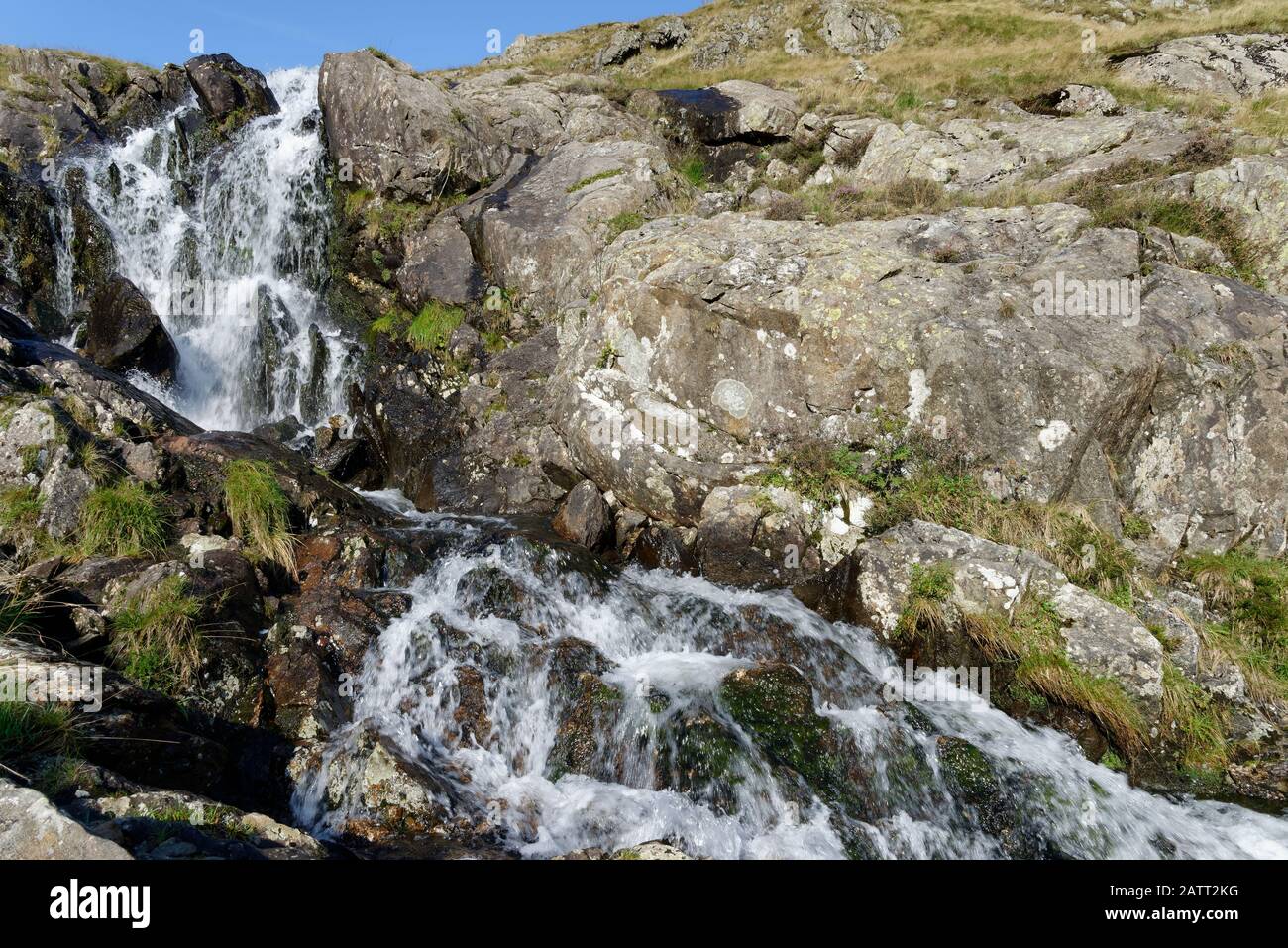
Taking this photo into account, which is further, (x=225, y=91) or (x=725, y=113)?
(x=725, y=113)

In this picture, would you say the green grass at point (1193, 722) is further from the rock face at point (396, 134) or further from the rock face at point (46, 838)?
the rock face at point (396, 134)

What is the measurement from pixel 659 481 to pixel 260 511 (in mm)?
5803

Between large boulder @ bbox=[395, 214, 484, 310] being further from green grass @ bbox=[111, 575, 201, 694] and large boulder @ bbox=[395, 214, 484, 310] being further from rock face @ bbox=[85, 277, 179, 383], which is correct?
A: green grass @ bbox=[111, 575, 201, 694]

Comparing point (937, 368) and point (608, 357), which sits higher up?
point (608, 357)

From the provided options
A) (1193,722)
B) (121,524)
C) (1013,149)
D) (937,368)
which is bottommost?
(1193,722)

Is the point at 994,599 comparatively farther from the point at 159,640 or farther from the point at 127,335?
the point at 127,335

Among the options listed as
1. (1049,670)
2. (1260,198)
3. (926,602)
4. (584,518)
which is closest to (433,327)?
(584,518)

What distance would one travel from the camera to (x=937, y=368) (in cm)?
979

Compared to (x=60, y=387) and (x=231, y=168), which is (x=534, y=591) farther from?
(x=231, y=168)

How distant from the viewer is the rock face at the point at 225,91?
18.9m

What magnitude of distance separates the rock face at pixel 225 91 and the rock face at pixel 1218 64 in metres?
28.0

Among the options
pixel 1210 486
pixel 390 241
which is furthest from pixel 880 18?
pixel 1210 486
